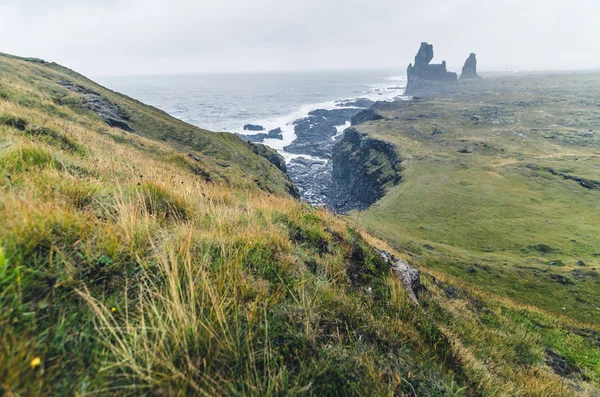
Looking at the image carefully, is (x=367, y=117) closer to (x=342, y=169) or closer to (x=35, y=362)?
(x=342, y=169)

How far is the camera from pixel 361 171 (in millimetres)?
96312

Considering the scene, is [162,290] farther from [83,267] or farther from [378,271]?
[378,271]

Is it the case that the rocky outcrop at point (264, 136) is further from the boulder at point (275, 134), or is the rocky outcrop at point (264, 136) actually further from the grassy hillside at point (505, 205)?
the grassy hillside at point (505, 205)

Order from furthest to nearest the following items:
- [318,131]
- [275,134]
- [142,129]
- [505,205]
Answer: [318,131] → [275,134] → [505,205] → [142,129]

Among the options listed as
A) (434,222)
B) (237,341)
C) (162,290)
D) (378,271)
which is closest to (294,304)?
(237,341)

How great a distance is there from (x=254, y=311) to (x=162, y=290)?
0.94 m

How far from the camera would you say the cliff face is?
281 feet

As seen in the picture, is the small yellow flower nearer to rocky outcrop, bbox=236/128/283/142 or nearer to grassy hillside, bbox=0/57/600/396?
grassy hillside, bbox=0/57/600/396

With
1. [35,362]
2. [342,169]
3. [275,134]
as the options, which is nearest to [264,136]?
[275,134]

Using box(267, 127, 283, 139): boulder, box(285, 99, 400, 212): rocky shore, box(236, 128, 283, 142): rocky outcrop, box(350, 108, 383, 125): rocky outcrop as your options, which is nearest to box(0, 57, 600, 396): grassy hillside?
box(285, 99, 400, 212): rocky shore

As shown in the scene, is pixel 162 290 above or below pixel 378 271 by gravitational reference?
above

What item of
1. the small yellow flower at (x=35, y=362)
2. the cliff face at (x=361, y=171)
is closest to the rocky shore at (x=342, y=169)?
the cliff face at (x=361, y=171)

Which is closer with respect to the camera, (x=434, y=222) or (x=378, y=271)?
(x=378, y=271)

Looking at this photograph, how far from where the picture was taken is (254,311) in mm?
2686
